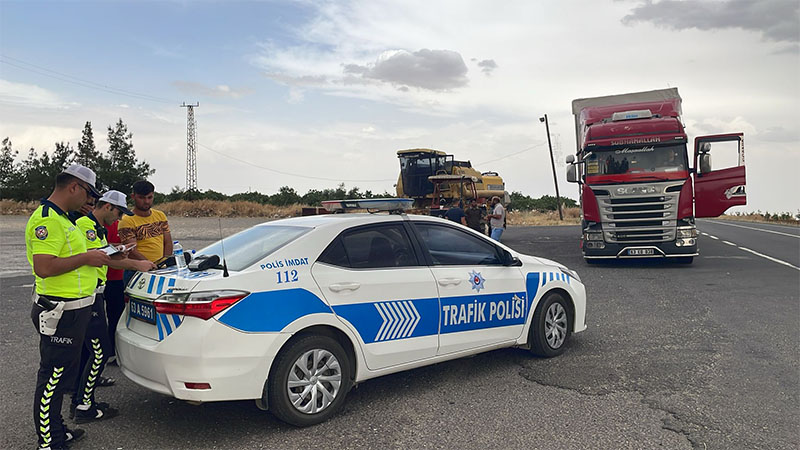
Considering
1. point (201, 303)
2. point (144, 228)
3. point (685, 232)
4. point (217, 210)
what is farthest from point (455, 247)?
point (217, 210)

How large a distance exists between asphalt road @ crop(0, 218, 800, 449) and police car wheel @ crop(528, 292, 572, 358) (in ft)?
0.43

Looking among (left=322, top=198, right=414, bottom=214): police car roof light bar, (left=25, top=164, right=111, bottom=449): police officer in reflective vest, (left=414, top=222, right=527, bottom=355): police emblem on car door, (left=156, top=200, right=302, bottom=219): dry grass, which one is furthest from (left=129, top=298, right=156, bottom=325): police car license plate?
(left=156, top=200, right=302, bottom=219): dry grass

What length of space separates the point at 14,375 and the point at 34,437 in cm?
173

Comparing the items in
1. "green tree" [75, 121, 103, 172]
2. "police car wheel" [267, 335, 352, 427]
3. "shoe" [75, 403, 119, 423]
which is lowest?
"shoe" [75, 403, 119, 423]

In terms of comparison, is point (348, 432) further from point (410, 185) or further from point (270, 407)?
point (410, 185)

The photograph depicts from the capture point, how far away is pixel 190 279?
4051 mm

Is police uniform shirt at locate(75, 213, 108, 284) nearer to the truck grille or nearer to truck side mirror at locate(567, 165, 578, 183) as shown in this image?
the truck grille

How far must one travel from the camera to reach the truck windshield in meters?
13.3

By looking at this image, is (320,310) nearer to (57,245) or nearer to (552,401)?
(57,245)

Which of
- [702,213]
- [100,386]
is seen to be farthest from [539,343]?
[702,213]

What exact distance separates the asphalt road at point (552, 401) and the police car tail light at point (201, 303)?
88cm

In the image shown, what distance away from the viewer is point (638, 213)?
43.9ft

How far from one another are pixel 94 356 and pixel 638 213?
38.5ft

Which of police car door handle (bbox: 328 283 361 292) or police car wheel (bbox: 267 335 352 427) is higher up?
police car door handle (bbox: 328 283 361 292)
